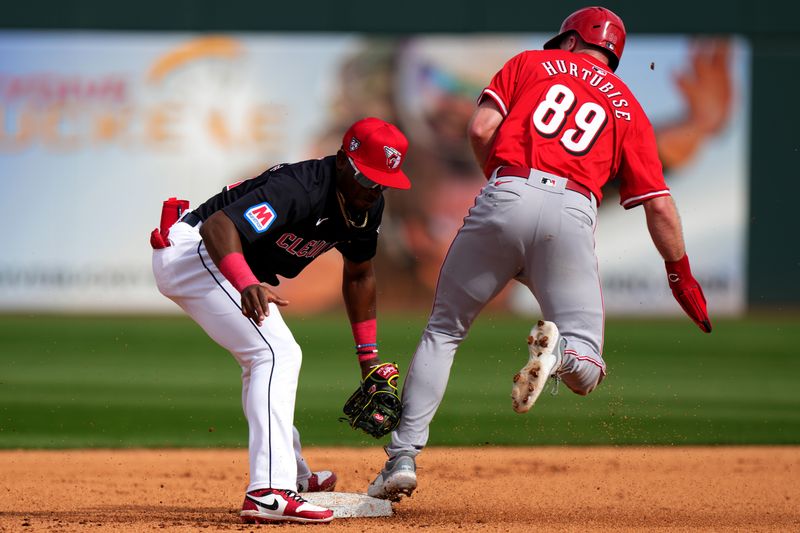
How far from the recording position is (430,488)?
504 cm

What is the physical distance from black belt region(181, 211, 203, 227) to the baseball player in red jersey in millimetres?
964

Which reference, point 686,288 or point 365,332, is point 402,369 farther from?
point 686,288

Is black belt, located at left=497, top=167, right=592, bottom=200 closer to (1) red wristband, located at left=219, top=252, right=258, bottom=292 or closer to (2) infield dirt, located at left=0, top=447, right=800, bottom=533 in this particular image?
(1) red wristband, located at left=219, top=252, right=258, bottom=292

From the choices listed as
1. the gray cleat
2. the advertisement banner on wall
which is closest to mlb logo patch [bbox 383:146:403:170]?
the gray cleat

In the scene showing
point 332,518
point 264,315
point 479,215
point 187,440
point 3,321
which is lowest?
point 3,321

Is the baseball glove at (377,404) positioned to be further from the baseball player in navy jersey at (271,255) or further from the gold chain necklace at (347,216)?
the gold chain necklace at (347,216)

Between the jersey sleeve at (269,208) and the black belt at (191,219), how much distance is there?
337 millimetres

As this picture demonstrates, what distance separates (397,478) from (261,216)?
1057 mm

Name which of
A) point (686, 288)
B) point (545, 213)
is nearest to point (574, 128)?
point (545, 213)

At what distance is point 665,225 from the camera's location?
4.23 m

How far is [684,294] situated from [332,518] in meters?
1.61

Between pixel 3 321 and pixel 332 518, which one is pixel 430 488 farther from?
pixel 3 321

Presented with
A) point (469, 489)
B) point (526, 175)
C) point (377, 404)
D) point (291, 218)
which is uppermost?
point (526, 175)

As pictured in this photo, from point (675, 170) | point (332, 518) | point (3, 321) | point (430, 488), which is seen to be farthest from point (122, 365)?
point (675, 170)
